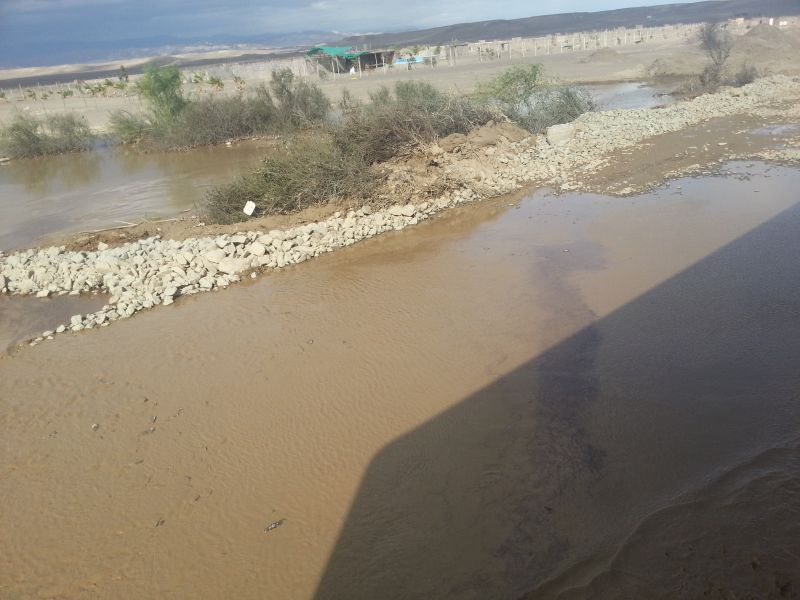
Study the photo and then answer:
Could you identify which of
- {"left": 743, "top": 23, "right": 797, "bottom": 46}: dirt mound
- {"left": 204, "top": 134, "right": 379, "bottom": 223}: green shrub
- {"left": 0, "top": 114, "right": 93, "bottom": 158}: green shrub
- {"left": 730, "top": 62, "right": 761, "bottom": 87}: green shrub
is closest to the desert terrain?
{"left": 204, "top": 134, "right": 379, "bottom": 223}: green shrub

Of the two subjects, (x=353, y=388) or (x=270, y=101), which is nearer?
(x=353, y=388)

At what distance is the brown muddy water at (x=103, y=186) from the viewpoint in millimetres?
13680

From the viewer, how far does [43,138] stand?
25.5 metres

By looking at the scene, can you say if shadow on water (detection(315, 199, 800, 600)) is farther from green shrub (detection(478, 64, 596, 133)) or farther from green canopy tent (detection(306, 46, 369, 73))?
green canopy tent (detection(306, 46, 369, 73))

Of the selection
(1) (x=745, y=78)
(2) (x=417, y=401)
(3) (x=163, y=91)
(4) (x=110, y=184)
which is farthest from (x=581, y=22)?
(2) (x=417, y=401)

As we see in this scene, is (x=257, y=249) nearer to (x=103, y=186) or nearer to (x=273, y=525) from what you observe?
(x=273, y=525)

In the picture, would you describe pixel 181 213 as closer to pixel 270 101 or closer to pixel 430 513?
pixel 430 513

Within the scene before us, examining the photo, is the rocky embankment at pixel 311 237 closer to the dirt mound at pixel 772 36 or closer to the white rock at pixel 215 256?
the white rock at pixel 215 256

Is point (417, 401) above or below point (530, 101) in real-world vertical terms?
below

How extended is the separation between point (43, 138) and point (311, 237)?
22191 millimetres

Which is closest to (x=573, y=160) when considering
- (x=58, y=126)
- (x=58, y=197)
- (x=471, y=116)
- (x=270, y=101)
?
(x=471, y=116)

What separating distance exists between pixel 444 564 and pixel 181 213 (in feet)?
39.0

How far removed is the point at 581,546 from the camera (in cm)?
353

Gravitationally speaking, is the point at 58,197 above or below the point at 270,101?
below
